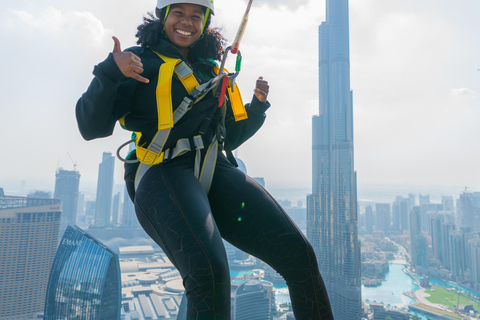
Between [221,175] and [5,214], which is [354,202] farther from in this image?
[5,214]

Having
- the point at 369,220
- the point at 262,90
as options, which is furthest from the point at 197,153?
the point at 369,220

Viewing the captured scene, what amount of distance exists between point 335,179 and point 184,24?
28.1 m

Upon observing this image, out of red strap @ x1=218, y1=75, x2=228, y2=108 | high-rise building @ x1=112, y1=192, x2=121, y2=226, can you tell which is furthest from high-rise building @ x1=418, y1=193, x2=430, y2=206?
red strap @ x1=218, y1=75, x2=228, y2=108

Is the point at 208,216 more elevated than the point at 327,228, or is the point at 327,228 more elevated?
the point at 208,216

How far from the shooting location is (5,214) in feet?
79.0

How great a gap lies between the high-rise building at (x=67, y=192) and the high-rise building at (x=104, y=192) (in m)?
5.20

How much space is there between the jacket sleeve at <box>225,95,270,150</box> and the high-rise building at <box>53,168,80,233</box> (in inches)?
1647

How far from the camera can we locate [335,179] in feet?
90.1

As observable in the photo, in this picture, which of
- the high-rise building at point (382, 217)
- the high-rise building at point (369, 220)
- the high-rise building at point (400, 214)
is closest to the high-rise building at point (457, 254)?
the high-rise building at point (400, 214)

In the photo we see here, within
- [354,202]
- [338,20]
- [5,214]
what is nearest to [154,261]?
[5,214]

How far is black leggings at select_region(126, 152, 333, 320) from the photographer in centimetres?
75

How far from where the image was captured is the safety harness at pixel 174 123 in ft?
3.09

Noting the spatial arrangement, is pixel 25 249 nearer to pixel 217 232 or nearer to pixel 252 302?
pixel 252 302

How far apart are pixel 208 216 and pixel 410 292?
32.6m
